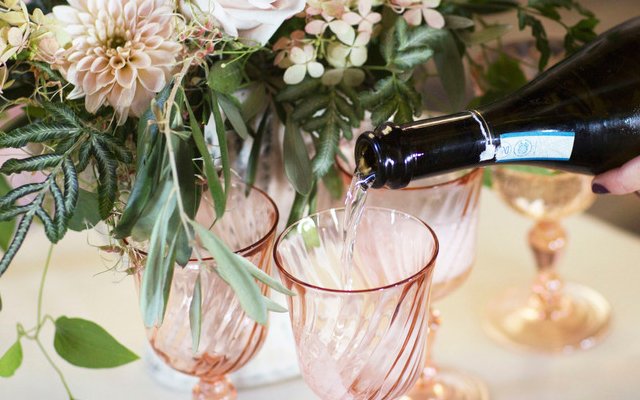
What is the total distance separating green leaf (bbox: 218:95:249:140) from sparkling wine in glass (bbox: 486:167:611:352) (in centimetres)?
36

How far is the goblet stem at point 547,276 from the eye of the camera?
0.89 meters

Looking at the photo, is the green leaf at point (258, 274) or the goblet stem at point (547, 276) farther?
the goblet stem at point (547, 276)

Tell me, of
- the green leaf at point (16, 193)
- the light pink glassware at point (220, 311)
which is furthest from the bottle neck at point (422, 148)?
the green leaf at point (16, 193)

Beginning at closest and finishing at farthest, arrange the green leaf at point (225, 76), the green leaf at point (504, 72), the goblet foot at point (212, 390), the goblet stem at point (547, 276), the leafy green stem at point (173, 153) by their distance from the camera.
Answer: the leafy green stem at point (173, 153)
the green leaf at point (225, 76)
the goblet foot at point (212, 390)
the green leaf at point (504, 72)
the goblet stem at point (547, 276)

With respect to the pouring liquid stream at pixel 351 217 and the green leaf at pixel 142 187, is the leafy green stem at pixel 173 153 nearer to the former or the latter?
the green leaf at pixel 142 187

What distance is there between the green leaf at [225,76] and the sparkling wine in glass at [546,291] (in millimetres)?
373

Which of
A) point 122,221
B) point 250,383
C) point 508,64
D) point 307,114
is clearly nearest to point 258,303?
point 122,221

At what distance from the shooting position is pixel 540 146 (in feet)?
1.99

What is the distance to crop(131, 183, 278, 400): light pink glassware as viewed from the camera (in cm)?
58

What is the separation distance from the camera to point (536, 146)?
603 mm

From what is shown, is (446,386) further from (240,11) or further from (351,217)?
(240,11)

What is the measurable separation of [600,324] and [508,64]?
0.29 meters

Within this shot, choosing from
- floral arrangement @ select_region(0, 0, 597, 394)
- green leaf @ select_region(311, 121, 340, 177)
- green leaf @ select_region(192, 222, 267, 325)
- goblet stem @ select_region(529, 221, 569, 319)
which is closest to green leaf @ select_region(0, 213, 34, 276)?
floral arrangement @ select_region(0, 0, 597, 394)

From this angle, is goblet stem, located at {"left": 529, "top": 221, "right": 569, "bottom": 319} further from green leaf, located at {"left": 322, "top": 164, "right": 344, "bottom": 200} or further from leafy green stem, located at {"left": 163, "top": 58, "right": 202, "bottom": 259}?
leafy green stem, located at {"left": 163, "top": 58, "right": 202, "bottom": 259}
